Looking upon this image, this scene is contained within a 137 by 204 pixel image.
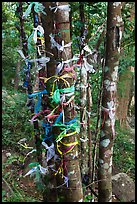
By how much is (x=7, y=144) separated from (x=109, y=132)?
229 centimetres

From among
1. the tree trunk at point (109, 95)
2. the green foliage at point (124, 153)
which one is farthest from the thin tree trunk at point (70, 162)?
the green foliage at point (124, 153)

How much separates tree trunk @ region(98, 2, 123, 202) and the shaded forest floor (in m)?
1.09

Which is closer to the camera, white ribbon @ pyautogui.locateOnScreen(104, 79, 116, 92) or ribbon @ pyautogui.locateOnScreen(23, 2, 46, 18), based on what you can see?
ribbon @ pyautogui.locateOnScreen(23, 2, 46, 18)

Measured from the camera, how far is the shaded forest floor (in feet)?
7.80

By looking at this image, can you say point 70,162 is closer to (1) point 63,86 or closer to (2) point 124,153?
(1) point 63,86

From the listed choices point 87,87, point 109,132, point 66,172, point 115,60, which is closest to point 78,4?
point 87,87

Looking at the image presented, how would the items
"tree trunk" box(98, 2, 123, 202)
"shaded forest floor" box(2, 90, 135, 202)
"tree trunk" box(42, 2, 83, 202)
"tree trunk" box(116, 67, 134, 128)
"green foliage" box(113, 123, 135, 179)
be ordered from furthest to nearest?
"tree trunk" box(116, 67, 134, 128)
"green foliage" box(113, 123, 135, 179)
"shaded forest floor" box(2, 90, 135, 202)
"tree trunk" box(98, 2, 123, 202)
"tree trunk" box(42, 2, 83, 202)

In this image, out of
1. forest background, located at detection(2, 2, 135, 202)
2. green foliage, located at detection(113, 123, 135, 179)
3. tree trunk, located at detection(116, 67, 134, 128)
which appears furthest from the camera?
tree trunk, located at detection(116, 67, 134, 128)

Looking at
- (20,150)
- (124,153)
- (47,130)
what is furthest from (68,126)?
(124,153)

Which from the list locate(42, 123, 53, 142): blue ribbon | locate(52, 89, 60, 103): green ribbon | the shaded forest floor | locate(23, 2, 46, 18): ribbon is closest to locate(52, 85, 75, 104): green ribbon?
locate(52, 89, 60, 103): green ribbon

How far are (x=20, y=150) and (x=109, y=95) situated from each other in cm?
219

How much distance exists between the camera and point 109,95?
1.09 m

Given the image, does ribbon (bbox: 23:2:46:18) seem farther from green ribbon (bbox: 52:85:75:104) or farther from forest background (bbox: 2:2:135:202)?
forest background (bbox: 2:2:135:202)

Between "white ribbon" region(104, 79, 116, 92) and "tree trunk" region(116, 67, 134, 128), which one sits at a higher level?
"white ribbon" region(104, 79, 116, 92)
